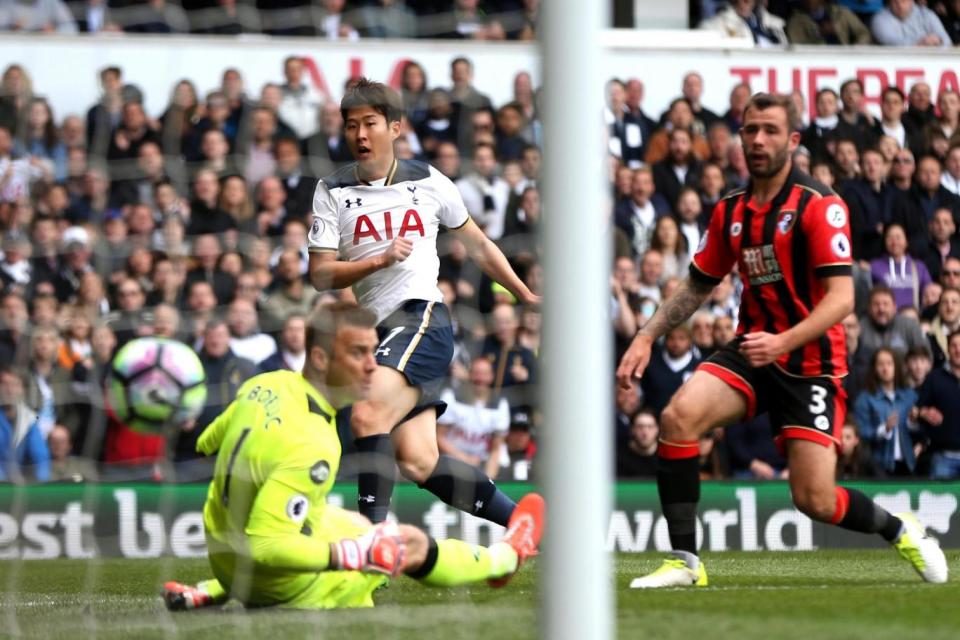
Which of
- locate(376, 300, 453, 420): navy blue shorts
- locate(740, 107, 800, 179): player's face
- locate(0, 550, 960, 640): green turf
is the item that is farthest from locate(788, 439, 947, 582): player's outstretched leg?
locate(376, 300, 453, 420): navy blue shorts

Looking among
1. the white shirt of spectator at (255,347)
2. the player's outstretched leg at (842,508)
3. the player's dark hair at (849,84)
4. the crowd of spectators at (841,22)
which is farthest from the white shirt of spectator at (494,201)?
the crowd of spectators at (841,22)

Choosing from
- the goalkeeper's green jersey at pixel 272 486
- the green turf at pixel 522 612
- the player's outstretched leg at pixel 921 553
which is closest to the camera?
the green turf at pixel 522 612

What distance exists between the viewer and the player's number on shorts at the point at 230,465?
513 centimetres

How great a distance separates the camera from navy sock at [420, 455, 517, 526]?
259 inches

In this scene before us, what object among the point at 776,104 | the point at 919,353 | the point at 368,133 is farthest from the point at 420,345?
the point at 919,353

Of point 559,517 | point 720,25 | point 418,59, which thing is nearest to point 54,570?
point 418,59

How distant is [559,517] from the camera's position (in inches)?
129

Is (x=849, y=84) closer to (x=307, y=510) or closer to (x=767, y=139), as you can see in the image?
(x=767, y=139)

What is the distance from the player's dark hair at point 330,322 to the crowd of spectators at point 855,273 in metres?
4.85

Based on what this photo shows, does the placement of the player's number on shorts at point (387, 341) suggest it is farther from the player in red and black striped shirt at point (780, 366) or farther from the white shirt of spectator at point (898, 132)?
the white shirt of spectator at point (898, 132)

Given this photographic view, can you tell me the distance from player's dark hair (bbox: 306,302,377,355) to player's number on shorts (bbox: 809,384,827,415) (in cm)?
210

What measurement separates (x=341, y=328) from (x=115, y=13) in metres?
6.19

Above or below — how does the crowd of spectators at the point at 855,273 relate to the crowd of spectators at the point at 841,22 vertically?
below

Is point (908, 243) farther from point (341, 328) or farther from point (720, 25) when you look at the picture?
point (341, 328)
